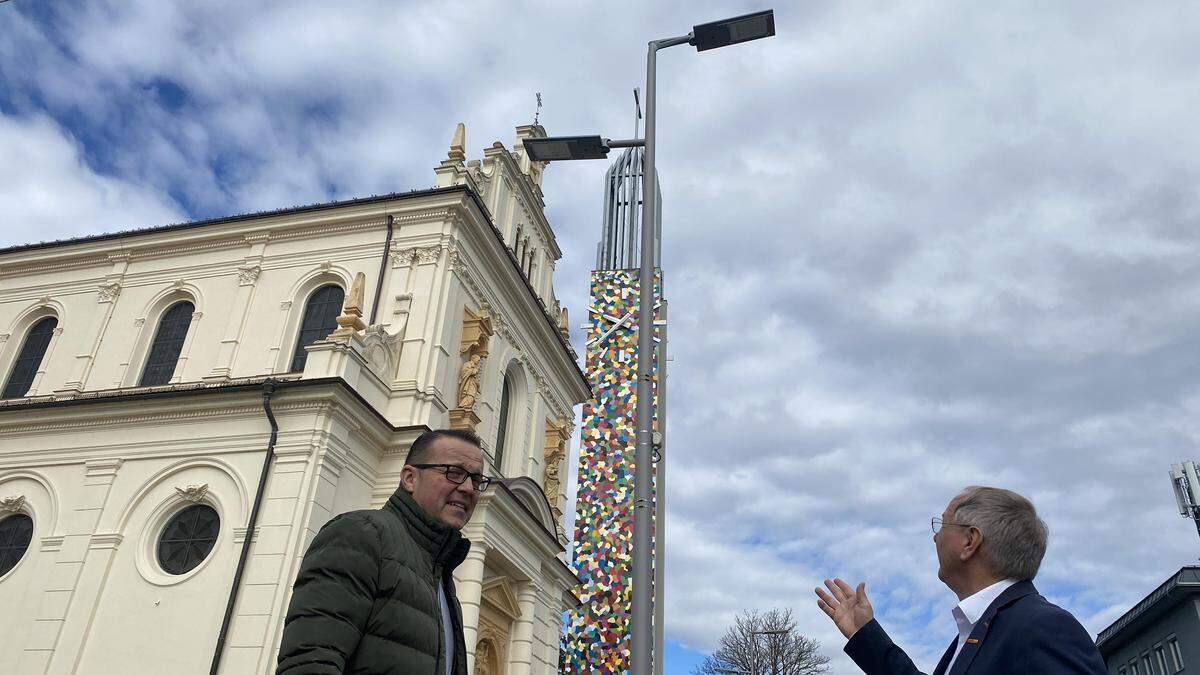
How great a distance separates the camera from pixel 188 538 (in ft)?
53.5

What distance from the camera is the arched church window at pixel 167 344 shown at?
20688mm

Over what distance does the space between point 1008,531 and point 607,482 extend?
15417mm

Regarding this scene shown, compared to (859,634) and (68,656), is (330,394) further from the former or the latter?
(859,634)

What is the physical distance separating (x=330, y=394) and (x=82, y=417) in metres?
6.35

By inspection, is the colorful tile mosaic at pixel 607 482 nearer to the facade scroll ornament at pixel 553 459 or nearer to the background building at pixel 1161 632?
the facade scroll ornament at pixel 553 459

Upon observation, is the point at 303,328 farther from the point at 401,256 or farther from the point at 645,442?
the point at 645,442

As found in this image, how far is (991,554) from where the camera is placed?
321 centimetres

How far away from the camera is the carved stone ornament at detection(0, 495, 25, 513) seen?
1808 centimetres

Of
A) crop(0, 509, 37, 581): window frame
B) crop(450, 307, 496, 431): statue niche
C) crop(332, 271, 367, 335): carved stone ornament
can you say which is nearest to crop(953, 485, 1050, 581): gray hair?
crop(332, 271, 367, 335): carved stone ornament

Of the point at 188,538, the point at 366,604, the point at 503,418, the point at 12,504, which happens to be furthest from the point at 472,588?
the point at 366,604

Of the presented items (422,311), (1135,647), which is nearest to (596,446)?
(422,311)

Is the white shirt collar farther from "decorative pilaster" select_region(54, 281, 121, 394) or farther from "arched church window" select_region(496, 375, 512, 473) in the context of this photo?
"decorative pilaster" select_region(54, 281, 121, 394)

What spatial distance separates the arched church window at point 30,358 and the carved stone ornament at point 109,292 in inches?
61.2

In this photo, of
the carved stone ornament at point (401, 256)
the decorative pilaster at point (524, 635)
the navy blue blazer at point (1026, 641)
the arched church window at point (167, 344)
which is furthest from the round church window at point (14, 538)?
the navy blue blazer at point (1026, 641)
